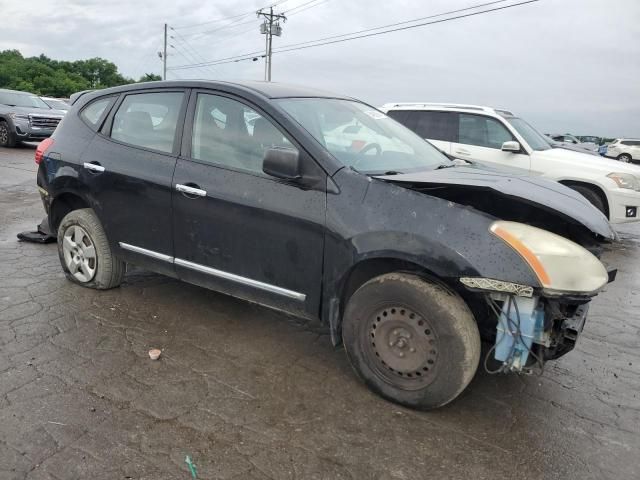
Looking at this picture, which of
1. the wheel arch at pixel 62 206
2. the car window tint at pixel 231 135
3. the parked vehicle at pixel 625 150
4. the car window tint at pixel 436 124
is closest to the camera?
the car window tint at pixel 231 135

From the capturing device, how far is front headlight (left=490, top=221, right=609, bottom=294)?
252 centimetres

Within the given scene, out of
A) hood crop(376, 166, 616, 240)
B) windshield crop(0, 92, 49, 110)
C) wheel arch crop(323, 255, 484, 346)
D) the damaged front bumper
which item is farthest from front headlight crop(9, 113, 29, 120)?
the damaged front bumper

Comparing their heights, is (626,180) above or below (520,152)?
below

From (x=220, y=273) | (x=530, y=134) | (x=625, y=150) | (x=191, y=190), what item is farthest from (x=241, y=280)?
(x=625, y=150)

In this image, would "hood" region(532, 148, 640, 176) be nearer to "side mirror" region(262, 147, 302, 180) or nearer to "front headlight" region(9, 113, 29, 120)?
"side mirror" region(262, 147, 302, 180)

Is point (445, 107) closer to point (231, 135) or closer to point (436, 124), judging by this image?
point (436, 124)

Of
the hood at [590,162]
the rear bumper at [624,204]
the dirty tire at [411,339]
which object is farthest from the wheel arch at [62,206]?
the rear bumper at [624,204]

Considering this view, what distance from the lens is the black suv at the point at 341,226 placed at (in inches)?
105

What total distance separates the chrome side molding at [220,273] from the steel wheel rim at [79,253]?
0.43m

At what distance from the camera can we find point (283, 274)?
10.7 ft

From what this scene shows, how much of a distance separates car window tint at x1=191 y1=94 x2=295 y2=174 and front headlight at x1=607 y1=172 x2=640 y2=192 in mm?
6060

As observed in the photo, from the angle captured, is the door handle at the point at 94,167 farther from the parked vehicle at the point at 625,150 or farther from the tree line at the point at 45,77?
the tree line at the point at 45,77

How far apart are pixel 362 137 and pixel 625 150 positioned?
32.7 meters

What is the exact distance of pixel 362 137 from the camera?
11.9 feet
